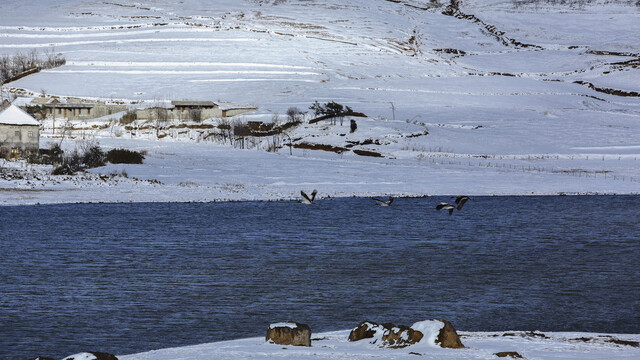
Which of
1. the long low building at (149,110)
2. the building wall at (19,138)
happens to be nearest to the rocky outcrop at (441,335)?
the building wall at (19,138)

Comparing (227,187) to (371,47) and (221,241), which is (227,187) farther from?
(371,47)

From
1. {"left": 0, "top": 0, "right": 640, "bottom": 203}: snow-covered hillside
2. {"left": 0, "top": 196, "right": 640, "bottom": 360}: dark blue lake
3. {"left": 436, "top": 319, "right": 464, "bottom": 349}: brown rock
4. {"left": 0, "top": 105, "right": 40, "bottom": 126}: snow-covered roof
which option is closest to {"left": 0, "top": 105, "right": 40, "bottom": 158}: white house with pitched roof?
{"left": 0, "top": 105, "right": 40, "bottom": 126}: snow-covered roof

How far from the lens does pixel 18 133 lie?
217 feet

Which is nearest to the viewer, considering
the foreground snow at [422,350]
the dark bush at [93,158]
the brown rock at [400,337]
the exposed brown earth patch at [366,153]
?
the foreground snow at [422,350]

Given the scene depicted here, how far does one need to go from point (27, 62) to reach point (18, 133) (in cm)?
8304

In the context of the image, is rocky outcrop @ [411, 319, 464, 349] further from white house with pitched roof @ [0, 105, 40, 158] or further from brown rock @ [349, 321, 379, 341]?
white house with pitched roof @ [0, 105, 40, 158]

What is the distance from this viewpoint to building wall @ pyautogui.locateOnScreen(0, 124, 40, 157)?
65812 millimetres

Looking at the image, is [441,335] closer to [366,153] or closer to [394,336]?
[394,336]

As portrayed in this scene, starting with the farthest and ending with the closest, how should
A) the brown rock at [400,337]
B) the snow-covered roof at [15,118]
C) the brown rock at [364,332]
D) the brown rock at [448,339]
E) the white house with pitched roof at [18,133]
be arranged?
the snow-covered roof at [15,118]
the white house with pitched roof at [18,133]
the brown rock at [364,332]
the brown rock at [400,337]
the brown rock at [448,339]

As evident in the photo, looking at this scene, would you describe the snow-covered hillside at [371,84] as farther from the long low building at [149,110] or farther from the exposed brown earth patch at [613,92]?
the long low building at [149,110]

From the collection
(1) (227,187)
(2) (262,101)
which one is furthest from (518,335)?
(2) (262,101)

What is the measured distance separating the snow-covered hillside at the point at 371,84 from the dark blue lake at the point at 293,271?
8214mm

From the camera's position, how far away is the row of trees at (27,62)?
451ft

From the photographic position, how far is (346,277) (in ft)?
86.4
